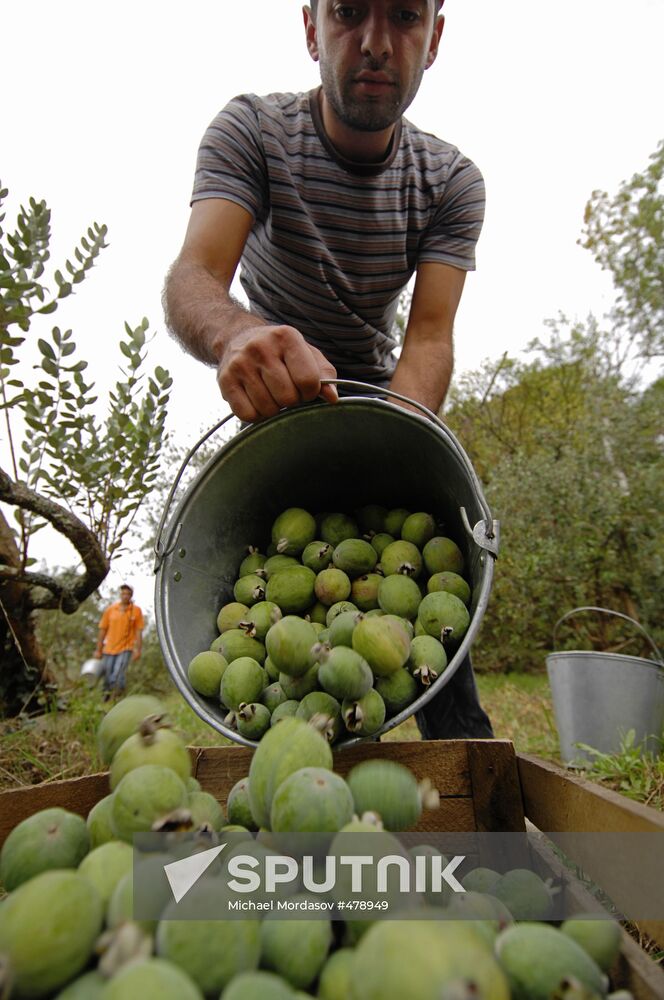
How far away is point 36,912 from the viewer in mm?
740

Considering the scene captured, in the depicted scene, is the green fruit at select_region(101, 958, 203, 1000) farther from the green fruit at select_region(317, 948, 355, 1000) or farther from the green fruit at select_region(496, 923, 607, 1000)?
the green fruit at select_region(496, 923, 607, 1000)

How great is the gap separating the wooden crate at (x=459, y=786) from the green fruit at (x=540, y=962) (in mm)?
505

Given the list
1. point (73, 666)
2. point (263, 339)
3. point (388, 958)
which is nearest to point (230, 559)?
point (263, 339)

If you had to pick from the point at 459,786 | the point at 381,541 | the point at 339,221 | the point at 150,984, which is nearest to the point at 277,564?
the point at 381,541

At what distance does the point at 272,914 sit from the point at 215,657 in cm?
86

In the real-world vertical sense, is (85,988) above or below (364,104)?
below

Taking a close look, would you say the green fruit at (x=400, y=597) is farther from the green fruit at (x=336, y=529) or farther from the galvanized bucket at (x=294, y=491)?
the green fruit at (x=336, y=529)

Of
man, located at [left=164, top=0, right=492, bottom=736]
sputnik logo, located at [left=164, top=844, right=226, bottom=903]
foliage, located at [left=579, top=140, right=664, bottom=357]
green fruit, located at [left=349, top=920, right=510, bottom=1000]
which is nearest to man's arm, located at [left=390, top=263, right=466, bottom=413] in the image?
man, located at [left=164, top=0, right=492, bottom=736]

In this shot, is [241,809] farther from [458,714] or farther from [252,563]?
[458,714]

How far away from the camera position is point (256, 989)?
673 mm

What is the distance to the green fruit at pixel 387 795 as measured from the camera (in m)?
0.99

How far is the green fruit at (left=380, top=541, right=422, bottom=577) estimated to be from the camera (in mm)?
1830

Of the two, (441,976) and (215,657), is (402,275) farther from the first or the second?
(441,976)

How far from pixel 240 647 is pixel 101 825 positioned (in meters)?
0.68
